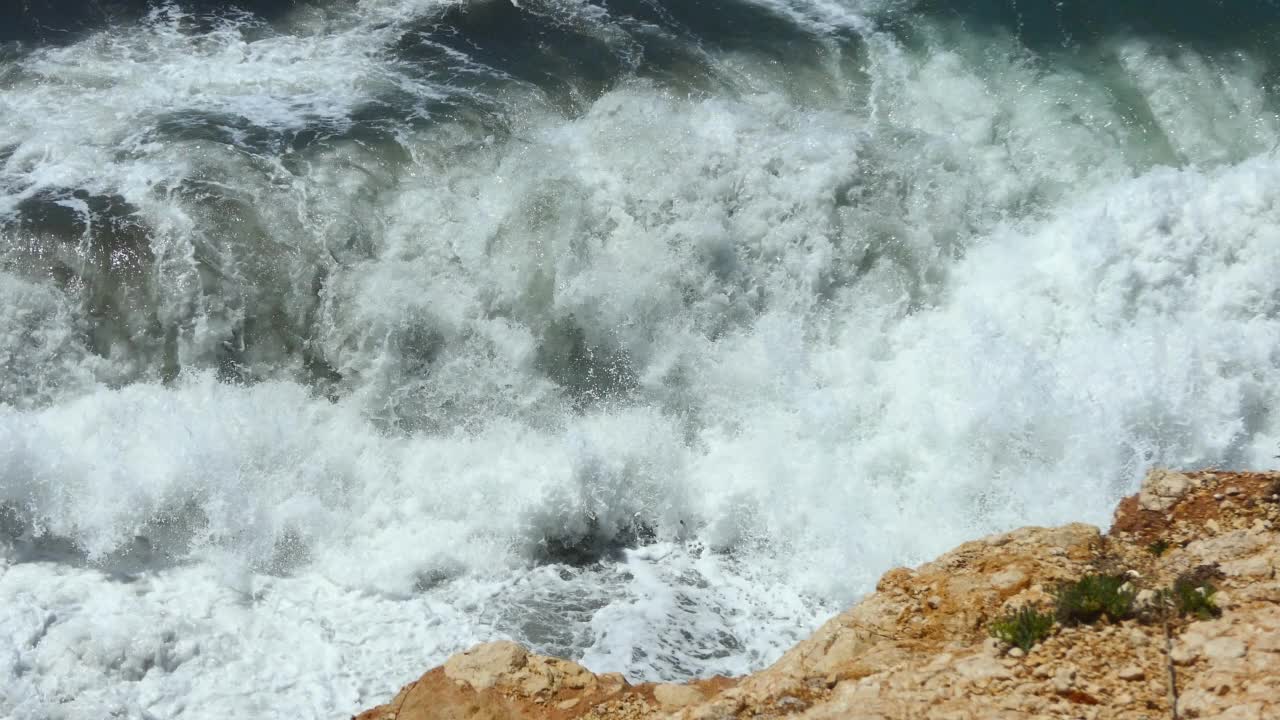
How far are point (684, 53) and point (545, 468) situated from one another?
879 centimetres

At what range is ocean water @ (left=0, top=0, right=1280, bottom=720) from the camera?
1049 centimetres

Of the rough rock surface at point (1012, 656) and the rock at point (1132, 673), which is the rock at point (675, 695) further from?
the rock at point (1132, 673)

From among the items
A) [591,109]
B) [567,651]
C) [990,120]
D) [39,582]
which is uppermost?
[990,120]

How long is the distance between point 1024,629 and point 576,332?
26.9ft

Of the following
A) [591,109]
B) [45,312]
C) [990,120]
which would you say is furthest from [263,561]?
[990,120]

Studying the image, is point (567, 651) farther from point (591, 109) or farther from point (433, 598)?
point (591, 109)

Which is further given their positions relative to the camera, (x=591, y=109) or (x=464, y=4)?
(x=464, y=4)

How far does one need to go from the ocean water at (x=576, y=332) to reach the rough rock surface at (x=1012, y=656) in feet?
8.46

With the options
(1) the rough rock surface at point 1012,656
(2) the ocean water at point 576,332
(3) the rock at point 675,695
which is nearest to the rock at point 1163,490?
(1) the rough rock surface at point 1012,656

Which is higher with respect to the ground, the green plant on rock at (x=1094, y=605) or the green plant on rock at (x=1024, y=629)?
the green plant on rock at (x=1094, y=605)

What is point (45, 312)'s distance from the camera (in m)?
12.5

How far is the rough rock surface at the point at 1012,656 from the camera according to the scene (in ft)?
17.9

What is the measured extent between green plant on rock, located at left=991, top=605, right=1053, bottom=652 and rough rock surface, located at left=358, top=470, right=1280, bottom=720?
0.23ft

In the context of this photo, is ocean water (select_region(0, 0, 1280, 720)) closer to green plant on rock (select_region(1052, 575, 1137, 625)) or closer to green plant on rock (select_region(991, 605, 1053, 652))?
green plant on rock (select_region(991, 605, 1053, 652))
